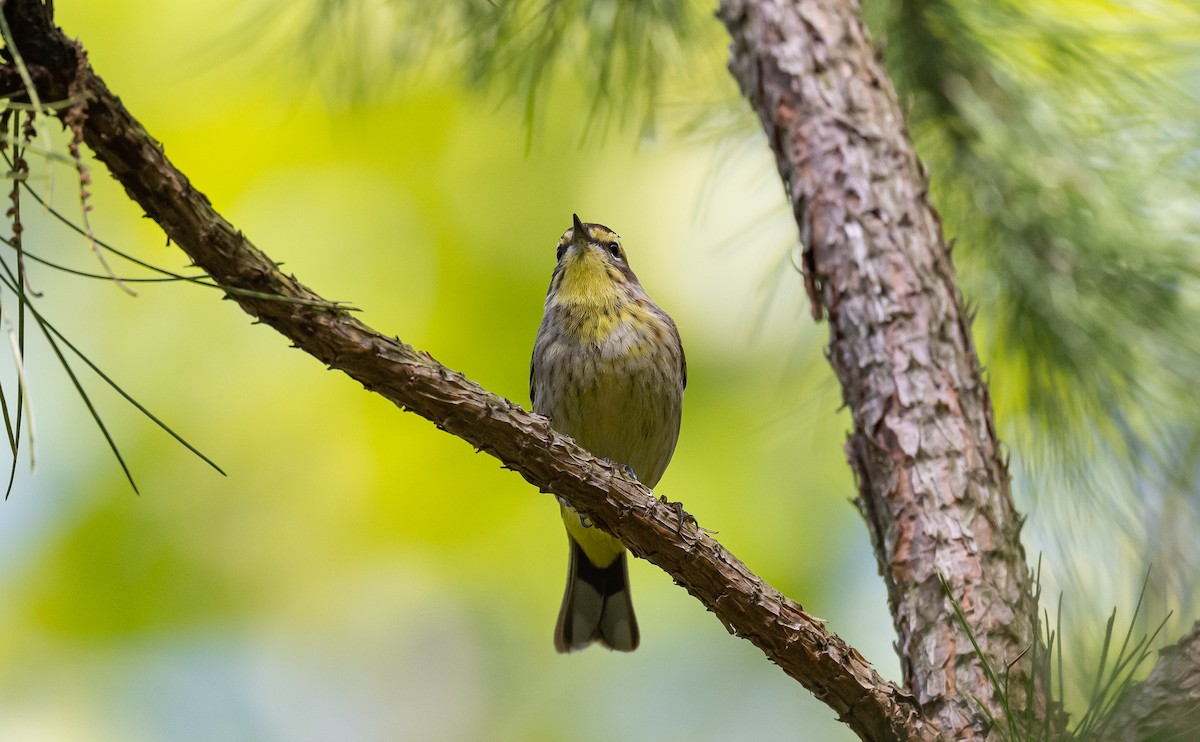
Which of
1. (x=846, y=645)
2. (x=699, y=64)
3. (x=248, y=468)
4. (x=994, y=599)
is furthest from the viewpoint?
(x=248, y=468)

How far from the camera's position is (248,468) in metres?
6.97

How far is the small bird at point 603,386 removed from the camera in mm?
4852

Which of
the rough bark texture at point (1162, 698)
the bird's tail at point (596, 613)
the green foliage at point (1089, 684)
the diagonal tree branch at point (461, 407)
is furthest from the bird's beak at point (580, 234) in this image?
the rough bark texture at point (1162, 698)

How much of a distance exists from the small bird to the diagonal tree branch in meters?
1.79

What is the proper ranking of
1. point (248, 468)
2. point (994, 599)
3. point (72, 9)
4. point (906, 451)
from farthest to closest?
point (248, 468) < point (72, 9) < point (906, 451) < point (994, 599)

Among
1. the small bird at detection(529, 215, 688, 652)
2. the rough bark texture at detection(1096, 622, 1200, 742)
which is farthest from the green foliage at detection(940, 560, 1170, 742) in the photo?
the small bird at detection(529, 215, 688, 652)

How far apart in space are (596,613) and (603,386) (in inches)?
47.2

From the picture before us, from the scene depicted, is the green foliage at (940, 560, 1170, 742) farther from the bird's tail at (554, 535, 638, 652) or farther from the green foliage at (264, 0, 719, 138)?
the bird's tail at (554, 535, 638, 652)

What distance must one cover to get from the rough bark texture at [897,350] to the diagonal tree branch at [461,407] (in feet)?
1.23

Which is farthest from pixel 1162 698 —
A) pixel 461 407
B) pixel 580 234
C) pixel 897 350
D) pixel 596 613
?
pixel 580 234

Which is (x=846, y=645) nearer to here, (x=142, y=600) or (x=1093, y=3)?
(x=1093, y=3)

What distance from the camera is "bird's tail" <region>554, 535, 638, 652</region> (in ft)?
17.5

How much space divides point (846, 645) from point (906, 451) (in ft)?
2.60

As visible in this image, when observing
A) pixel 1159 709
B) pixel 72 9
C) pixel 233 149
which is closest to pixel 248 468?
pixel 233 149
